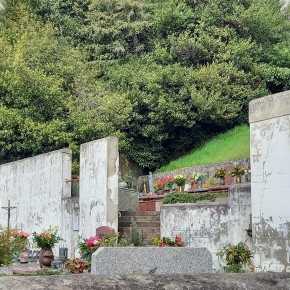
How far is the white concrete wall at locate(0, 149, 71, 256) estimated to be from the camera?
584 inches

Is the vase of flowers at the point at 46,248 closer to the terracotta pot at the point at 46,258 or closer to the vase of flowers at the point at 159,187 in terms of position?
the terracotta pot at the point at 46,258

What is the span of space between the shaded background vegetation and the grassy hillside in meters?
0.56

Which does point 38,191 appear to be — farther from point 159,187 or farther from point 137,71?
point 137,71

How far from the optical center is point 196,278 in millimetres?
2400

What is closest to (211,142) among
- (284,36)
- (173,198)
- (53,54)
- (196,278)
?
(284,36)

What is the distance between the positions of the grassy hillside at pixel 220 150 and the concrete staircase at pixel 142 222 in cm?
643

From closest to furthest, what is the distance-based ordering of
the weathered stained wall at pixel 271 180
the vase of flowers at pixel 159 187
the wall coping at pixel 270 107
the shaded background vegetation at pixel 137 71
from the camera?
the weathered stained wall at pixel 271 180, the wall coping at pixel 270 107, the vase of flowers at pixel 159 187, the shaded background vegetation at pixel 137 71

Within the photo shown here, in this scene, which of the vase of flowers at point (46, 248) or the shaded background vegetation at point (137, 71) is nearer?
the vase of flowers at point (46, 248)

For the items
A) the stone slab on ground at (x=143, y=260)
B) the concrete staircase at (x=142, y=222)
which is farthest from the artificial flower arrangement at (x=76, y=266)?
the concrete staircase at (x=142, y=222)

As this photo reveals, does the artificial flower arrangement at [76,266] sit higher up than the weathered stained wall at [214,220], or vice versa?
the weathered stained wall at [214,220]

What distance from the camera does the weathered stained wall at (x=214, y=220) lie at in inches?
404

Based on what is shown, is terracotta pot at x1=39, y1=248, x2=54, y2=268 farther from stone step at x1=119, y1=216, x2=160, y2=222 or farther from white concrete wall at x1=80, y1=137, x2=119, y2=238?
stone step at x1=119, y1=216, x2=160, y2=222

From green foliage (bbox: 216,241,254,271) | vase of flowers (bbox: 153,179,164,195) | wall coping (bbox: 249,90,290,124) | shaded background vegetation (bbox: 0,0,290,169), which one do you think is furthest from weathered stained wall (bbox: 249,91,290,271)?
shaded background vegetation (bbox: 0,0,290,169)

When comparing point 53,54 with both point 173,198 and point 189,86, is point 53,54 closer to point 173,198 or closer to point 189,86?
point 189,86
